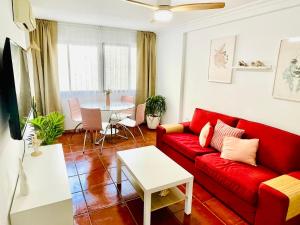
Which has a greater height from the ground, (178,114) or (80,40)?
(80,40)

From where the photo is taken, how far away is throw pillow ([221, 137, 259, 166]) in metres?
2.35

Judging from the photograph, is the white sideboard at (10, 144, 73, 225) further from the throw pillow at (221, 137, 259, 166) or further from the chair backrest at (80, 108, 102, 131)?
the throw pillow at (221, 137, 259, 166)

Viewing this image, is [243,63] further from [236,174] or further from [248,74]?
[236,174]

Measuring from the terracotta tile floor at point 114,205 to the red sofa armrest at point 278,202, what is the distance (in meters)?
0.33

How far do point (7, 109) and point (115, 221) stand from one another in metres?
1.41

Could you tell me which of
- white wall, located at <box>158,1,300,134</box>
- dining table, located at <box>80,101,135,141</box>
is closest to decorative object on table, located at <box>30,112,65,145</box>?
dining table, located at <box>80,101,135,141</box>

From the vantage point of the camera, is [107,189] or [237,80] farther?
[237,80]

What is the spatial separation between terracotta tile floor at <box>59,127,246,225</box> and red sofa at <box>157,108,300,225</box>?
0.17m

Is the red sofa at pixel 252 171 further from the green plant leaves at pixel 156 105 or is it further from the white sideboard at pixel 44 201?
the green plant leaves at pixel 156 105

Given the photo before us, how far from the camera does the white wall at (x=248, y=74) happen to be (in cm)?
239

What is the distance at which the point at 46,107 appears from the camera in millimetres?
4102

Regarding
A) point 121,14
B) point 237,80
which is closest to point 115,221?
point 237,80

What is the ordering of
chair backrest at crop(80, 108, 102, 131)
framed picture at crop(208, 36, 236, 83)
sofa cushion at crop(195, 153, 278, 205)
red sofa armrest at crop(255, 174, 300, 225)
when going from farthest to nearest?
chair backrest at crop(80, 108, 102, 131), framed picture at crop(208, 36, 236, 83), sofa cushion at crop(195, 153, 278, 205), red sofa armrest at crop(255, 174, 300, 225)

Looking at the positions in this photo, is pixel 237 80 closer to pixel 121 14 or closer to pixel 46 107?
pixel 121 14
